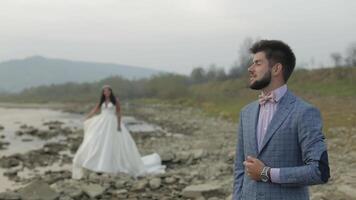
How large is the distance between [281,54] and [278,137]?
1.81ft

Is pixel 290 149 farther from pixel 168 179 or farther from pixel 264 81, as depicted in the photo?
pixel 168 179

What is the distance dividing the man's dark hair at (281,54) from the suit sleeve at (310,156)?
13.0 inches

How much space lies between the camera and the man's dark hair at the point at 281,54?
11.8 feet

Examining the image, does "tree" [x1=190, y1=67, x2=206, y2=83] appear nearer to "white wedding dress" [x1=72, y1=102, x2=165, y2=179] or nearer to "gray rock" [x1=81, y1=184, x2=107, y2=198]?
"white wedding dress" [x1=72, y1=102, x2=165, y2=179]

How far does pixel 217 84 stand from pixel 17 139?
66452mm

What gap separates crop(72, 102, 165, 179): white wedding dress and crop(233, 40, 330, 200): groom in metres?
10.3

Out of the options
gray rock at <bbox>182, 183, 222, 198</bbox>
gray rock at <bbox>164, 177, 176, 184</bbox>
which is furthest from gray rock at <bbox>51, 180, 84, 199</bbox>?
gray rock at <bbox>182, 183, 222, 198</bbox>

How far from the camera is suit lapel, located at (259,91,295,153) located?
3508 millimetres

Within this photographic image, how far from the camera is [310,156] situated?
334 cm

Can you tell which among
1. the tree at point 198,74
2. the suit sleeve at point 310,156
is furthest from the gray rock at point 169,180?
the tree at point 198,74

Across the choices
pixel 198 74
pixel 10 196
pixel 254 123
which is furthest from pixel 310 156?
pixel 198 74

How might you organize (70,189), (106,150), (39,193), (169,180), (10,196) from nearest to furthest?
(39,193) < (10,196) < (70,189) < (169,180) < (106,150)

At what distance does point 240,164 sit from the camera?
390 centimetres

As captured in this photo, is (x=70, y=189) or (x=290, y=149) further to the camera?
(x=70, y=189)
